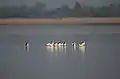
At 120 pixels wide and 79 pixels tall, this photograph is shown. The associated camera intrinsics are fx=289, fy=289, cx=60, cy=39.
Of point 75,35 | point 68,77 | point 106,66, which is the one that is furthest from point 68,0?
point 68,77

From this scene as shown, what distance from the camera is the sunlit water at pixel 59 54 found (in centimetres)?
139

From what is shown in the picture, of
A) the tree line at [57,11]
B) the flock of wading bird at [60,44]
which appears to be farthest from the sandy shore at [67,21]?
the flock of wading bird at [60,44]

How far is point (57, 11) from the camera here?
7.98ft

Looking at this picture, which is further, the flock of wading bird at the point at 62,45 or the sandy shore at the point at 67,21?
the sandy shore at the point at 67,21

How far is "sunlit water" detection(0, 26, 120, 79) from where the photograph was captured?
1.39 m

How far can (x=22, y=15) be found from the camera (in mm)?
2422

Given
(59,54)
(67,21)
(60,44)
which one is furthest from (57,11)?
(59,54)

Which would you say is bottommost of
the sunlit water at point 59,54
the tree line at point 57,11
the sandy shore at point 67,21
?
the sunlit water at point 59,54

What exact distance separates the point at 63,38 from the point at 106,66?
90 cm

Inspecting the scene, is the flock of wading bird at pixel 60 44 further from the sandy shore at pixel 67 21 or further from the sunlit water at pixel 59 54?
the sandy shore at pixel 67 21

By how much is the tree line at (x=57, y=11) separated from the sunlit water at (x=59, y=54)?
103 mm

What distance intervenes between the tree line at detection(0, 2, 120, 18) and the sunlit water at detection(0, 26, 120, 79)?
10cm

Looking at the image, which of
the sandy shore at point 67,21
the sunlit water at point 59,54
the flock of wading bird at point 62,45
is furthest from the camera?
the sandy shore at point 67,21

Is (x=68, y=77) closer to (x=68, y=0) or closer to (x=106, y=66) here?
(x=106, y=66)
